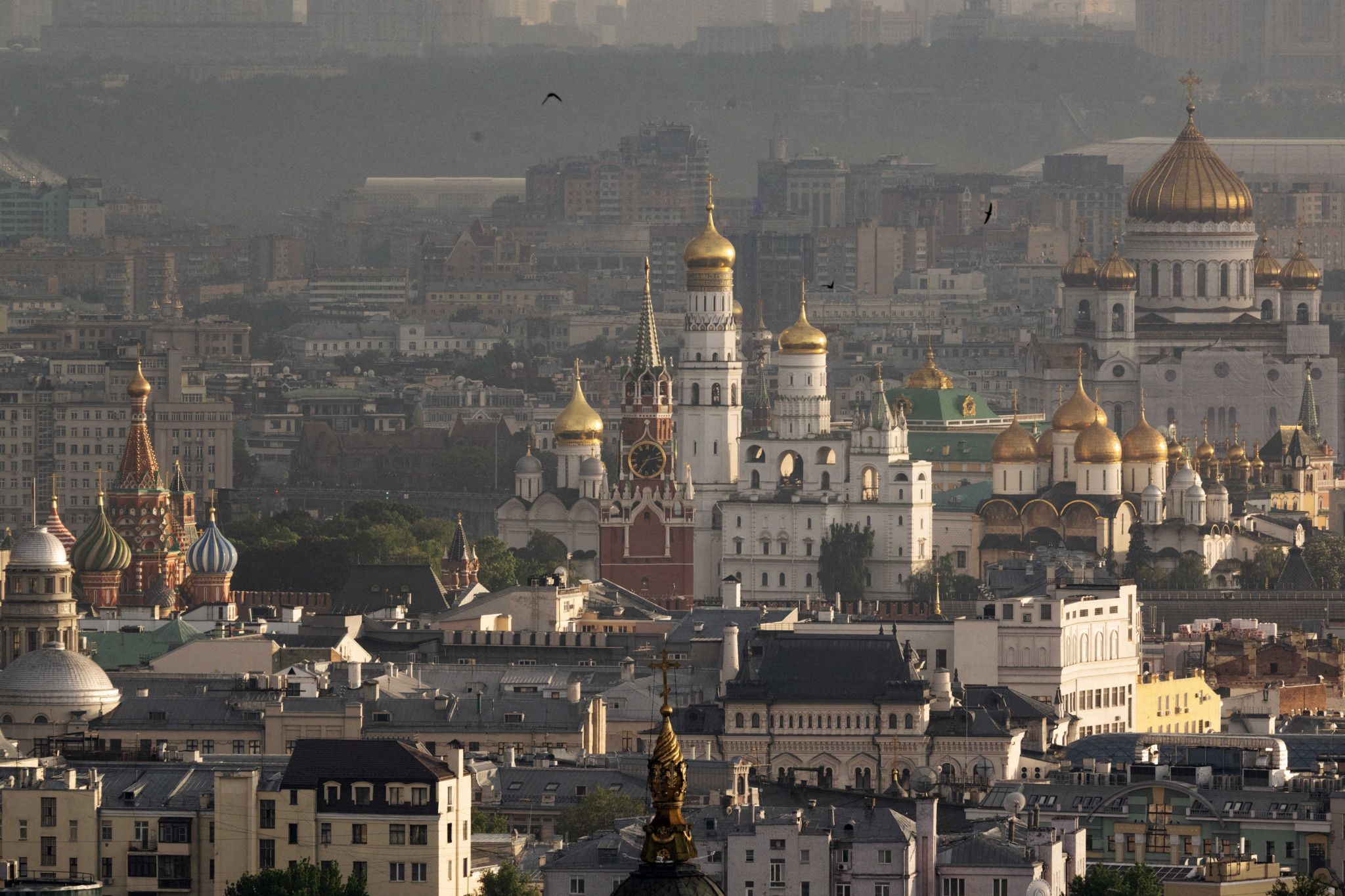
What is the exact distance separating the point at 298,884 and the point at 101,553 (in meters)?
44.7

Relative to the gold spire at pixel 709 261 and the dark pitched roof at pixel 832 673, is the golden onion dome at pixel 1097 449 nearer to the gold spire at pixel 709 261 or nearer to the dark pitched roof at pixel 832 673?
the gold spire at pixel 709 261

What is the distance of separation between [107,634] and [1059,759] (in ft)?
65.5

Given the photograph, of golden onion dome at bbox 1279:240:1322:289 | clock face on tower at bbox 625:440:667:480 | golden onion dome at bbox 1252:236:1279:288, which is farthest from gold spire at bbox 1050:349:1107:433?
golden onion dome at bbox 1252:236:1279:288

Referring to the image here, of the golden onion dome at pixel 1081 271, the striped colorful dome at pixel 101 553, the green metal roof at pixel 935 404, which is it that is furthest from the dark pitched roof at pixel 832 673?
the golden onion dome at pixel 1081 271

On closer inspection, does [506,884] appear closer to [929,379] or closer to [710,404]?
[710,404]

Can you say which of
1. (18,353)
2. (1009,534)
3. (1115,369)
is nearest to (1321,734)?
(1009,534)

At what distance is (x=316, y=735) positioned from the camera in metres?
56.5

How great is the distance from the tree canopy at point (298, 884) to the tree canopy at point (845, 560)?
52.1 meters

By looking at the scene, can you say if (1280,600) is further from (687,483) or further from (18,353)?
Result: (18,353)

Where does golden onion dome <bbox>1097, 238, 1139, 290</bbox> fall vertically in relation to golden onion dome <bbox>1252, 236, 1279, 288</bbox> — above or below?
below

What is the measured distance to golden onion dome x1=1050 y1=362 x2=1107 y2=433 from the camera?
327 feet

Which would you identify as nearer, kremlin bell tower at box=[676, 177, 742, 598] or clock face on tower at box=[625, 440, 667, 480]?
clock face on tower at box=[625, 440, 667, 480]

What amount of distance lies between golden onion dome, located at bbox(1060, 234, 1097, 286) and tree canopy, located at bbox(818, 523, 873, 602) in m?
22.2

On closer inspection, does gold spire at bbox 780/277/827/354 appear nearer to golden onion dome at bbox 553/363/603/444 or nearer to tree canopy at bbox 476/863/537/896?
golden onion dome at bbox 553/363/603/444
